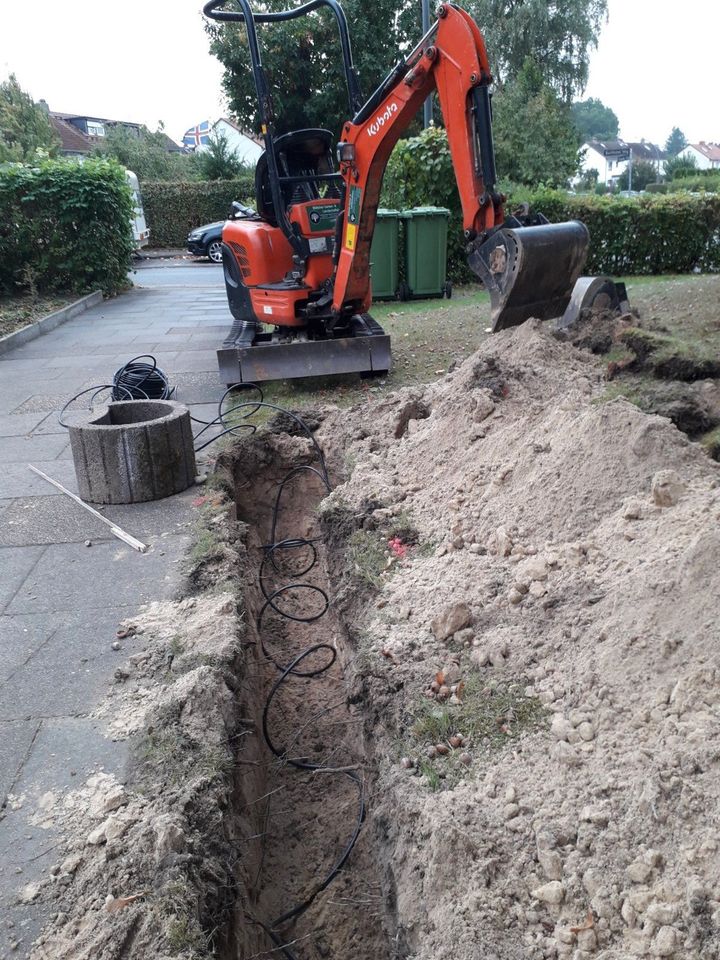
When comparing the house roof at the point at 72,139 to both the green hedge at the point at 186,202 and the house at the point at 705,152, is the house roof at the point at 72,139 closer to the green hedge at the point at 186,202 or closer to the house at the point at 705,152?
the green hedge at the point at 186,202

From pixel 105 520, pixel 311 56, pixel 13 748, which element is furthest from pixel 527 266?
pixel 311 56

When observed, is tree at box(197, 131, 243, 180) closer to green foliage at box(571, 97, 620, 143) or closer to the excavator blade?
the excavator blade

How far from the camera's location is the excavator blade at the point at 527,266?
6.14 metres

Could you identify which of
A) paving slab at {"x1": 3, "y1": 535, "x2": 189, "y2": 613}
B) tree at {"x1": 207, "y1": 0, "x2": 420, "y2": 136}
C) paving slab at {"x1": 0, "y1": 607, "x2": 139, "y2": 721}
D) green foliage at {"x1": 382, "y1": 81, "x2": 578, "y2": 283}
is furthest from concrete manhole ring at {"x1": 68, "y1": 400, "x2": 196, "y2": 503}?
tree at {"x1": 207, "y1": 0, "x2": 420, "y2": 136}

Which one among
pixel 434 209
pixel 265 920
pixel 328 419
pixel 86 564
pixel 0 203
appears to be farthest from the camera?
pixel 0 203

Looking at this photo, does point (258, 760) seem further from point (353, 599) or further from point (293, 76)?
point (293, 76)

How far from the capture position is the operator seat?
8711mm

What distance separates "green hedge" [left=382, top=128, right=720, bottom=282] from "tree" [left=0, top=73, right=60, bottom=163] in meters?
19.4

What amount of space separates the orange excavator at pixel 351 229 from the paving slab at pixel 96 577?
349 centimetres

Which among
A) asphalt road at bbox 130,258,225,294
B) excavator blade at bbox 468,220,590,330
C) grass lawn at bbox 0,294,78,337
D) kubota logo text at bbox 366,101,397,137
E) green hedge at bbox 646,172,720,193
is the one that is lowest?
asphalt road at bbox 130,258,225,294

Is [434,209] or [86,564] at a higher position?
[434,209]

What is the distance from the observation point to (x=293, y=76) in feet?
90.3

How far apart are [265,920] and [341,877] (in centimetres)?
36

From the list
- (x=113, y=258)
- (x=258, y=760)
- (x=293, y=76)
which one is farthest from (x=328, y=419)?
(x=293, y=76)
